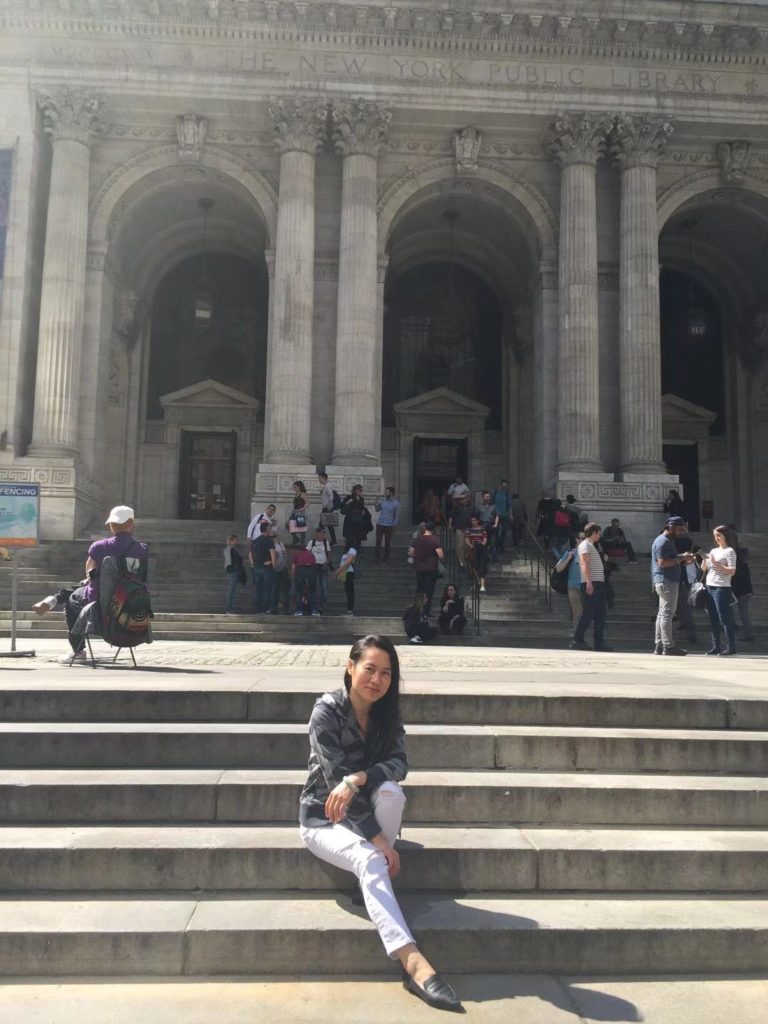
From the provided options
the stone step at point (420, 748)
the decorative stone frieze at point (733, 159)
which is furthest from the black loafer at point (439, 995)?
the decorative stone frieze at point (733, 159)

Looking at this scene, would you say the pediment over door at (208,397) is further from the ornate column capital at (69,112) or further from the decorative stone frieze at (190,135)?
the ornate column capital at (69,112)

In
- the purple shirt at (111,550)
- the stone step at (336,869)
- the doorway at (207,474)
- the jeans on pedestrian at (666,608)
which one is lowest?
the stone step at (336,869)

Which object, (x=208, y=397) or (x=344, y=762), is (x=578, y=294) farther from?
(x=344, y=762)

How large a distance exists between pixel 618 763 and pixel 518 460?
22338 millimetres

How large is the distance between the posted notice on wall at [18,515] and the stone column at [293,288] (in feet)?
37.6

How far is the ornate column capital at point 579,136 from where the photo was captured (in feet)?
72.4

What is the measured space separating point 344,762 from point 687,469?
1072 inches

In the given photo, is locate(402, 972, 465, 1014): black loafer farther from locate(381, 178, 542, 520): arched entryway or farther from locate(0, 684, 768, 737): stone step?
locate(381, 178, 542, 520): arched entryway

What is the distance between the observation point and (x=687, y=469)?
28922mm

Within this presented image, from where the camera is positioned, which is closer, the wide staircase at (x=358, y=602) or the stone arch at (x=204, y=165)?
the wide staircase at (x=358, y=602)

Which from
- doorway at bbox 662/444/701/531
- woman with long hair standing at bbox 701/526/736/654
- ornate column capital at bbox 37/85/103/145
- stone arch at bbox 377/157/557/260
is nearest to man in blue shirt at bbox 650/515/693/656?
woman with long hair standing at bbox 701/526/736/654

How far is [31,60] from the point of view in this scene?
70.6 ft

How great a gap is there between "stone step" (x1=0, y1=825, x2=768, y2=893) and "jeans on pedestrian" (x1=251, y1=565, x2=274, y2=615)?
408 inches

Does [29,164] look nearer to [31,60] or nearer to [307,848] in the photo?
[31,60]
